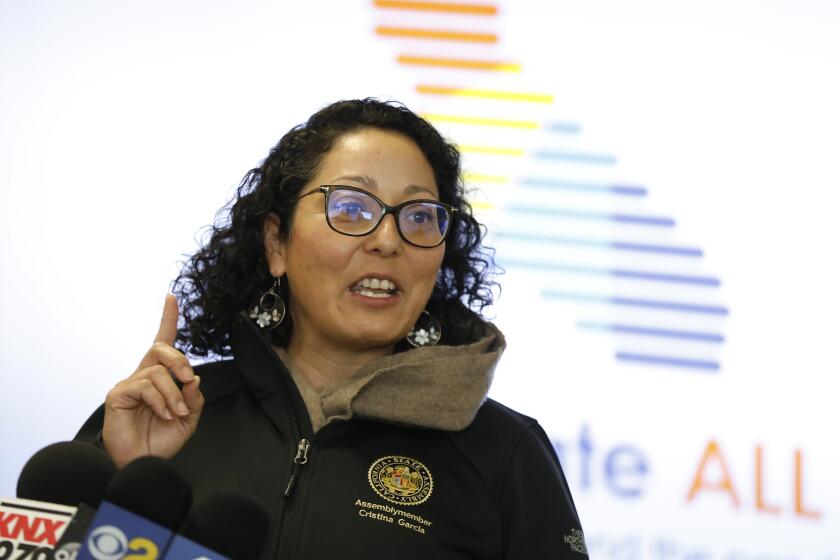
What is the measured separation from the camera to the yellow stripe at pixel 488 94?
2.58 meters

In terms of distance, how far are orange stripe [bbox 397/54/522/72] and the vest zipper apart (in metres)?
1.36

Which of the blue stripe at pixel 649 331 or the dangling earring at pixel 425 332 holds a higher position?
the blue stripe at pixel 649 331

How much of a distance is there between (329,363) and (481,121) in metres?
1.07

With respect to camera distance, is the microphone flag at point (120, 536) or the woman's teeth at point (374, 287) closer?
the microphone flag at point (120, 536)

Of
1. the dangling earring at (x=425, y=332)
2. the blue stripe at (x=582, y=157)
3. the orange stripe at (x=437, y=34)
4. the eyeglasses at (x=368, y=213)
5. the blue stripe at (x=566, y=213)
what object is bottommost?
the dangling earring at (x=425, y=332)

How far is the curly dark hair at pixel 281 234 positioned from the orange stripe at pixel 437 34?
81cm

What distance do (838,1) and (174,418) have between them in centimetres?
203

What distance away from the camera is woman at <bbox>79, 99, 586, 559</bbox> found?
1.43m

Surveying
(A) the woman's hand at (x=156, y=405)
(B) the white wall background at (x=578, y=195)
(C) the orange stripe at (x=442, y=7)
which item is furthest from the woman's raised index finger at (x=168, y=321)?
(C) the orange stripe at (x=442, y=7)

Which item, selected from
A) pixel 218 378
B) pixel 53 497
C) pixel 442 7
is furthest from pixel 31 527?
pixel 442 7

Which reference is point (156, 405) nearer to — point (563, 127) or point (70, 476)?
point (70, 476)

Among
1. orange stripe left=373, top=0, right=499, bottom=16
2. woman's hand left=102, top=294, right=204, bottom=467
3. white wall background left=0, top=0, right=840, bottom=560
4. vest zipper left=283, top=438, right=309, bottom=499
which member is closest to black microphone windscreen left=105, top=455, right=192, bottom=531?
woman's hand left=102, top=294, right=204, bottom=467

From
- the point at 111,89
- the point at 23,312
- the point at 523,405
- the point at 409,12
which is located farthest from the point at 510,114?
the point at 23,312

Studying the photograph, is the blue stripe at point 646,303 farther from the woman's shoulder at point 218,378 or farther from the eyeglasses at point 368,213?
the woman's shoulder at point 218,378
